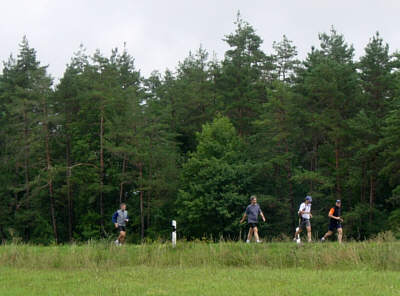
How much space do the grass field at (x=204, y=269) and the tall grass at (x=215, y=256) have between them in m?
0.03

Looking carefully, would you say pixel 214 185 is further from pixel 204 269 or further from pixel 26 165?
pixel 204 269

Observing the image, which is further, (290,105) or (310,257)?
(290,105)

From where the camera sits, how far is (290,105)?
45438 millimetres

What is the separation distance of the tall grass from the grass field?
27 millimetres

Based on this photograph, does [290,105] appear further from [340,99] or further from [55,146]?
[55,146]

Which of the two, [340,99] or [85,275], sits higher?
[340,99]

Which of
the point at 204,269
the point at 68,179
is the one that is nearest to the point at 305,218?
the point at 204,269

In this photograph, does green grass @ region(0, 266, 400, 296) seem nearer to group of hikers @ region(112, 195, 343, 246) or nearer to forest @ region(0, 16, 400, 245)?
group of hikers @ region(112, 195, 343, 246)

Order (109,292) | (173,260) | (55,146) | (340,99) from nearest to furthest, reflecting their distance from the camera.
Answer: (109,292), (173,260), (340,99), (55,146)

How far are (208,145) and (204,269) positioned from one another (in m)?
33.7

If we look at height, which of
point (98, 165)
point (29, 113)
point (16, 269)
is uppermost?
point (29, 113)

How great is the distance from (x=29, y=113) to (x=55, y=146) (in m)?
4.65

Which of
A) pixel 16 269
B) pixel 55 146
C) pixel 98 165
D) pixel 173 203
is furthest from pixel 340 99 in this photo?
pixel 16 269

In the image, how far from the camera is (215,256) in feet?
55.2
